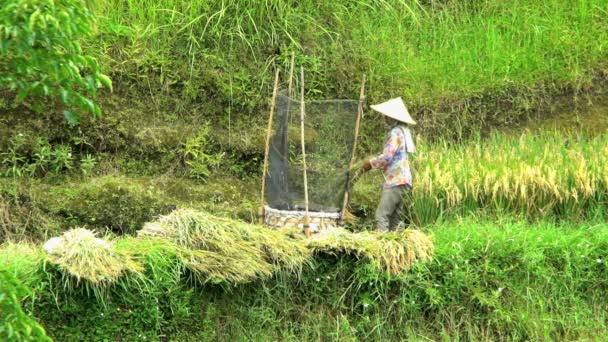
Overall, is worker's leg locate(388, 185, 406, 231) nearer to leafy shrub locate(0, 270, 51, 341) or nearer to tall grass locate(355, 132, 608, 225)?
tall grass locate(355, 132, 608, 225)

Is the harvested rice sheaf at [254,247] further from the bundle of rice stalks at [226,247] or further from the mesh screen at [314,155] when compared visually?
the mesh screen at [314,155]

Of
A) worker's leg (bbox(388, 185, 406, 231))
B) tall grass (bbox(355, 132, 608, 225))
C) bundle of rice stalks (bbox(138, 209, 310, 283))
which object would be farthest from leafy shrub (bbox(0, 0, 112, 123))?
tall grass (bbox(355, 132, 608, 225))

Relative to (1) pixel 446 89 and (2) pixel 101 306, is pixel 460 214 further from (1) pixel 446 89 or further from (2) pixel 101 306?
(2) pixel 101 306

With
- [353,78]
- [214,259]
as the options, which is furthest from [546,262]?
[353,78]

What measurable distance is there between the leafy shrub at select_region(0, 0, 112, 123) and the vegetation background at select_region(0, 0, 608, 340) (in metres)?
1.06

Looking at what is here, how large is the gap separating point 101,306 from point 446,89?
4.21 metres

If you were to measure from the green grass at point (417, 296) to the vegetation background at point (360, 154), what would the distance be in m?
0.01

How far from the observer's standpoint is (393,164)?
6.67m

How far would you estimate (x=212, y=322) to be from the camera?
5582 mm

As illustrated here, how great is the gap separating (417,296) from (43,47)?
339 centimetres

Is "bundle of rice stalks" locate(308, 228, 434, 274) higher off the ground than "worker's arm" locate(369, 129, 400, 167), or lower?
lower

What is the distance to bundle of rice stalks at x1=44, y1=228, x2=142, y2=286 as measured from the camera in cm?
502

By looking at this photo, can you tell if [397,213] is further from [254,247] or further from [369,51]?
[369,51]

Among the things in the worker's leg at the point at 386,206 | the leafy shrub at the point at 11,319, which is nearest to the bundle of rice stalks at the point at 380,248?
the worker's leg at the point at 386,206
